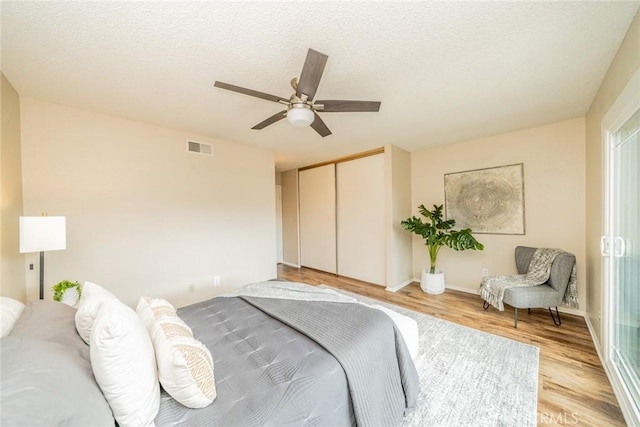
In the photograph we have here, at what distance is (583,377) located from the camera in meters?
1.84

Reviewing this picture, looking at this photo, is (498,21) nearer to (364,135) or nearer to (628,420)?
(364,135)

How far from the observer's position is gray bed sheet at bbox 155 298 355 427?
37.1 inches

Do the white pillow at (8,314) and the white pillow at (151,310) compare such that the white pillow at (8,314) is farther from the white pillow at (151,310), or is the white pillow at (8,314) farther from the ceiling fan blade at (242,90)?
the ceiling fan blade at (242,90)

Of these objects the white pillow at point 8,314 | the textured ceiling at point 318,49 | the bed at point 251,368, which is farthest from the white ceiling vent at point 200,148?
the white pillow at point 8,314

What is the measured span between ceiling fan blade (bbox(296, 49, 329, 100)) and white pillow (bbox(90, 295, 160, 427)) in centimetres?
150

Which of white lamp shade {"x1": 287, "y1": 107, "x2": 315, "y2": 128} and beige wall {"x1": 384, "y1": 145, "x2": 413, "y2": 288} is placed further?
beige wall {"x1": 384, "y1": 145, "x2": 413, "y2": 288}

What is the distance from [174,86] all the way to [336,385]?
99.9 inches

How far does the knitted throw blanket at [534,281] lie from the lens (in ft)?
8.71

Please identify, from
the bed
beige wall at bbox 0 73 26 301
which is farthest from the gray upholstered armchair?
beige wall at bbox 0 73 26 301

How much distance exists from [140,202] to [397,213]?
3.65 metres

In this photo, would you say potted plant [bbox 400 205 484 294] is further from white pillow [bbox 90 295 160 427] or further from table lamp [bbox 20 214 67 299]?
table lamp [bbox 20 214 67 299]

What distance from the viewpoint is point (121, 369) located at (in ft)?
2.70

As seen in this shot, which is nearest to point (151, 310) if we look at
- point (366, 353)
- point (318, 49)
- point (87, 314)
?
point (87, 314)

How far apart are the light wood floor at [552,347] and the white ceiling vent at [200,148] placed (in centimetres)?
307
